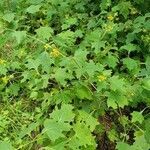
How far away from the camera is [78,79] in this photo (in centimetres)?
347

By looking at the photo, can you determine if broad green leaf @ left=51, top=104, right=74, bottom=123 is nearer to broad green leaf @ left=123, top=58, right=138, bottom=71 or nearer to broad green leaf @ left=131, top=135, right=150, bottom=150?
broad green leaf @ left=131, top=135, right=150, bottom=150

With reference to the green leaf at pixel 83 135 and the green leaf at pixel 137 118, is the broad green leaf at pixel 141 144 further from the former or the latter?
the green leaf at pixel 83 135

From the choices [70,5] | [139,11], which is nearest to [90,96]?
[139,11]

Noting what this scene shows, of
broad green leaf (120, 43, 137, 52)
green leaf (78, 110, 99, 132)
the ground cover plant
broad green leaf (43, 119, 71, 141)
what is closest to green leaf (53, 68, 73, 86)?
the ground cover plant

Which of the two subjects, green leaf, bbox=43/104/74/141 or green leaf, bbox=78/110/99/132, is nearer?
green leaf, bbox=43/104/74/141

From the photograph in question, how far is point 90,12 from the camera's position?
5012 millimetres

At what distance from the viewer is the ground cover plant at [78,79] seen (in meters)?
3.11

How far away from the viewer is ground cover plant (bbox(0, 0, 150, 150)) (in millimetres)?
3109

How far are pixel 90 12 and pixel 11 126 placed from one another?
1.93 meters

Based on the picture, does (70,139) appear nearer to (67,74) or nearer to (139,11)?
(67,74)

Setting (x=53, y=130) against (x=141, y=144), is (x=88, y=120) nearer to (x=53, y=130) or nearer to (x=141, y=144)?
(x=141, y=144)

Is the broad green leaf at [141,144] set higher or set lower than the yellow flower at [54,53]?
lower

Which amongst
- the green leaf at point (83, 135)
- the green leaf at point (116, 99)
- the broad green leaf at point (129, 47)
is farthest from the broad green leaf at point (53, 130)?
the broad green leaf at point (129, 47)

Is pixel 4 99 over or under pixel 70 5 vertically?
under
